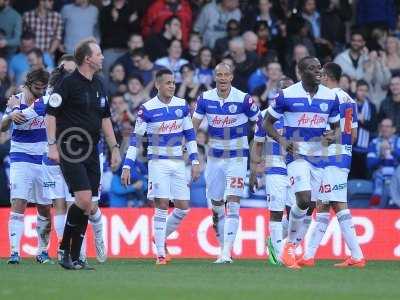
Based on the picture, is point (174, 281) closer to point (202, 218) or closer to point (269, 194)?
point (269, 194)

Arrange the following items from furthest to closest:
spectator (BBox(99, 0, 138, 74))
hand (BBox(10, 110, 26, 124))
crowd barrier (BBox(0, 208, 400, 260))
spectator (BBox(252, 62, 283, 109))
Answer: spectator (BBox(99, 0, 138, 74)), spectator (BBox(252, 62, 283, 109)), crowd barrier (BBox(0, 208, 400, 260)), hand (BBox(10, 110, 26, 124))

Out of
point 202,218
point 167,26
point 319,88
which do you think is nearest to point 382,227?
point 202,218

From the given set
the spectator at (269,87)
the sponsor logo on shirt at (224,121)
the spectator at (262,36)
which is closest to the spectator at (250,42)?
the spectator at (262,36)

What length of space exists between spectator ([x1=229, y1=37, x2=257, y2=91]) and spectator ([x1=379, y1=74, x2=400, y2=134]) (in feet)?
8.19

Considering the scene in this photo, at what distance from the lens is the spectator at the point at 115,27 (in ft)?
79.0

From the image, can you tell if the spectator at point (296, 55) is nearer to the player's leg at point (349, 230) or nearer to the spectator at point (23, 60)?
the spectator at point (23, 60)

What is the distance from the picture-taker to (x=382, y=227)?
65.1ft

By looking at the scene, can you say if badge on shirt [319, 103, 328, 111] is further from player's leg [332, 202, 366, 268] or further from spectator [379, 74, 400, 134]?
spectator [379, 74, 400, 134]

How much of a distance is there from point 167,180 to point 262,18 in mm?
8610

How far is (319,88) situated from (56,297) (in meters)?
5.58

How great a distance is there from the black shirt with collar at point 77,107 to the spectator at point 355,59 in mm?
9988

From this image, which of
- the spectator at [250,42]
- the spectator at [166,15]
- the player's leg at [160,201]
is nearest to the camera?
the player's leg at [160,201]

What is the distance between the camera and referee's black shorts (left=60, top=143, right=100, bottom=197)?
14.2 m

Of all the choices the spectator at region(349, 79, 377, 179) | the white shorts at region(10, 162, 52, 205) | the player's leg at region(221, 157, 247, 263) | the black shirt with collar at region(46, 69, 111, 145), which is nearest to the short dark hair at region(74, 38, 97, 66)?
the black shirt with collar at region(46, 69, 111, 145)
